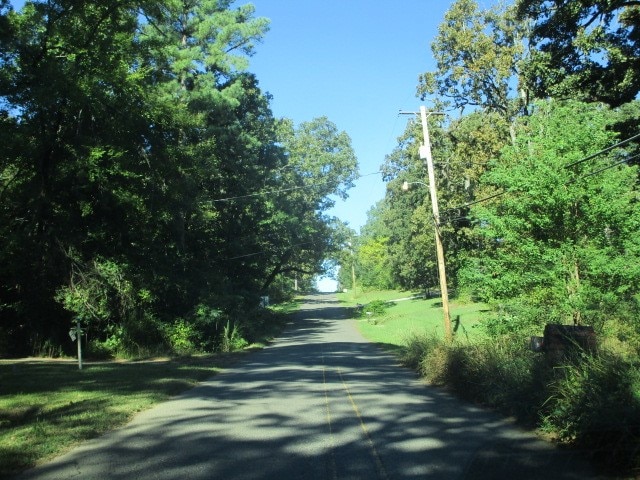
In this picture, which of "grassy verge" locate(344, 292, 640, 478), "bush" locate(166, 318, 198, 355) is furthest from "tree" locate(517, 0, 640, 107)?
"bush" locate(166, 318, 198, 355)

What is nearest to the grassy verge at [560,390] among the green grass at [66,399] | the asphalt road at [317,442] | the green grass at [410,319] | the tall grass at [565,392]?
the tall grass at [565,392]

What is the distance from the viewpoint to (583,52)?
66.1ft

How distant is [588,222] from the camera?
17.3 meters

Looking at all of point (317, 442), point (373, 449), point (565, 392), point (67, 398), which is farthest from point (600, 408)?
point (67, 398)

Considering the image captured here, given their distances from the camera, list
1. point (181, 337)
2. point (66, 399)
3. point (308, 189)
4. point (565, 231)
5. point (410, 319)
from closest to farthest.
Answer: point (66, 399), point (565, 231), point (181, 337), point (410, 319), point (308, 189)

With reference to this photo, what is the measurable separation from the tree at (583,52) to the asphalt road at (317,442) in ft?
44.3

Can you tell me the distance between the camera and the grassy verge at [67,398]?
7910 millimetres

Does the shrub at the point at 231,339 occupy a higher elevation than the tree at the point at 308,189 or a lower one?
lower

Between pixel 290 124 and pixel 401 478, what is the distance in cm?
5183

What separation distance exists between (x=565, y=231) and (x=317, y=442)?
1282 cm

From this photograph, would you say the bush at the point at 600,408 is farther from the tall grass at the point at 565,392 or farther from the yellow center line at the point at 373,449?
the yellow center line at the point at 373,449

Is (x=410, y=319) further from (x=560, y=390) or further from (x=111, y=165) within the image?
(x=560, y=390)

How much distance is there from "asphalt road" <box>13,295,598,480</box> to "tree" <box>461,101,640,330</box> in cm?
602

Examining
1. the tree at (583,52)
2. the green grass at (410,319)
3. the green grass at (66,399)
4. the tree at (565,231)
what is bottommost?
the green grass at (410,319)
